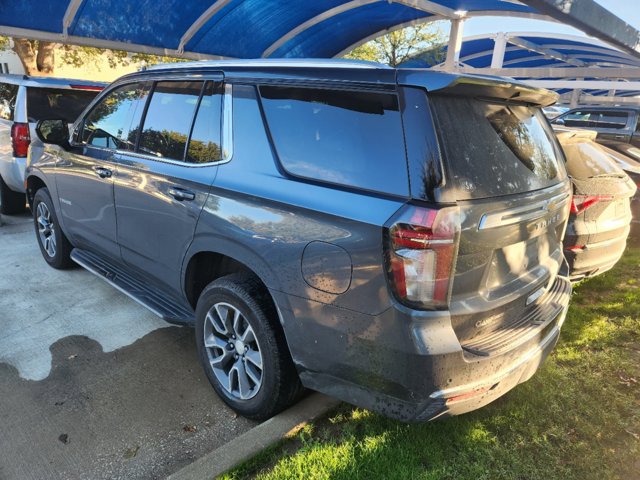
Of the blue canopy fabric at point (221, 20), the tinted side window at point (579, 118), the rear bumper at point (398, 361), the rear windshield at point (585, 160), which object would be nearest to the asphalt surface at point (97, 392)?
the rear bumper at point (398, 361)

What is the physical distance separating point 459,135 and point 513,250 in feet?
2.12

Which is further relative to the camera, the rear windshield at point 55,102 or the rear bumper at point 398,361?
the rear windshield at point 55,102

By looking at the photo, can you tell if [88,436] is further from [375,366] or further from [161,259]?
[375,366]

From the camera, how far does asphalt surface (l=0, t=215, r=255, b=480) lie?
2494 millimetres

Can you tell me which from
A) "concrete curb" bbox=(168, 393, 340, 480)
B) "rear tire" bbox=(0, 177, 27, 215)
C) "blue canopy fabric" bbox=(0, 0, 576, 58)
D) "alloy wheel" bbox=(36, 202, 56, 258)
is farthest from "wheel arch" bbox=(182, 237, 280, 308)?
"blue canopy fabric" bbox=(0, 0, 576, 58)

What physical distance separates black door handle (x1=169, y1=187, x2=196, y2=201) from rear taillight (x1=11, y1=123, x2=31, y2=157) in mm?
4117

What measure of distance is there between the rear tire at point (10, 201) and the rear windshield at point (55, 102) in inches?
55.5

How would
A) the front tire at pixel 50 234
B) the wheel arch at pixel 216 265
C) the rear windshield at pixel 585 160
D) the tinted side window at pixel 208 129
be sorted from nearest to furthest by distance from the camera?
the wheel arch at pixel 216 265
the tinted side window at pixel 208 129
the rear windshield at pixel 585 160
the front tire at pixel 50 234

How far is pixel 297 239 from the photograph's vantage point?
225cm

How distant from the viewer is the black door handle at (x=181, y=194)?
9.25 ft

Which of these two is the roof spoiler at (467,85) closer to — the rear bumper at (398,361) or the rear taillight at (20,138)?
the rear bumper at (398,361)

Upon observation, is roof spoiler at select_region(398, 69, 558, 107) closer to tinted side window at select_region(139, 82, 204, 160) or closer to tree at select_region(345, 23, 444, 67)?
tinted side window at select_region(139, 82, 204, 160)

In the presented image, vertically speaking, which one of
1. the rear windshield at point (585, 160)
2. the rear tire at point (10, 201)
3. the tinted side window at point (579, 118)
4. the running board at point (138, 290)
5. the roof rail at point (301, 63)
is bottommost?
the rear tire at point (10, 201)

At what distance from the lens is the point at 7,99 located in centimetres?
648
